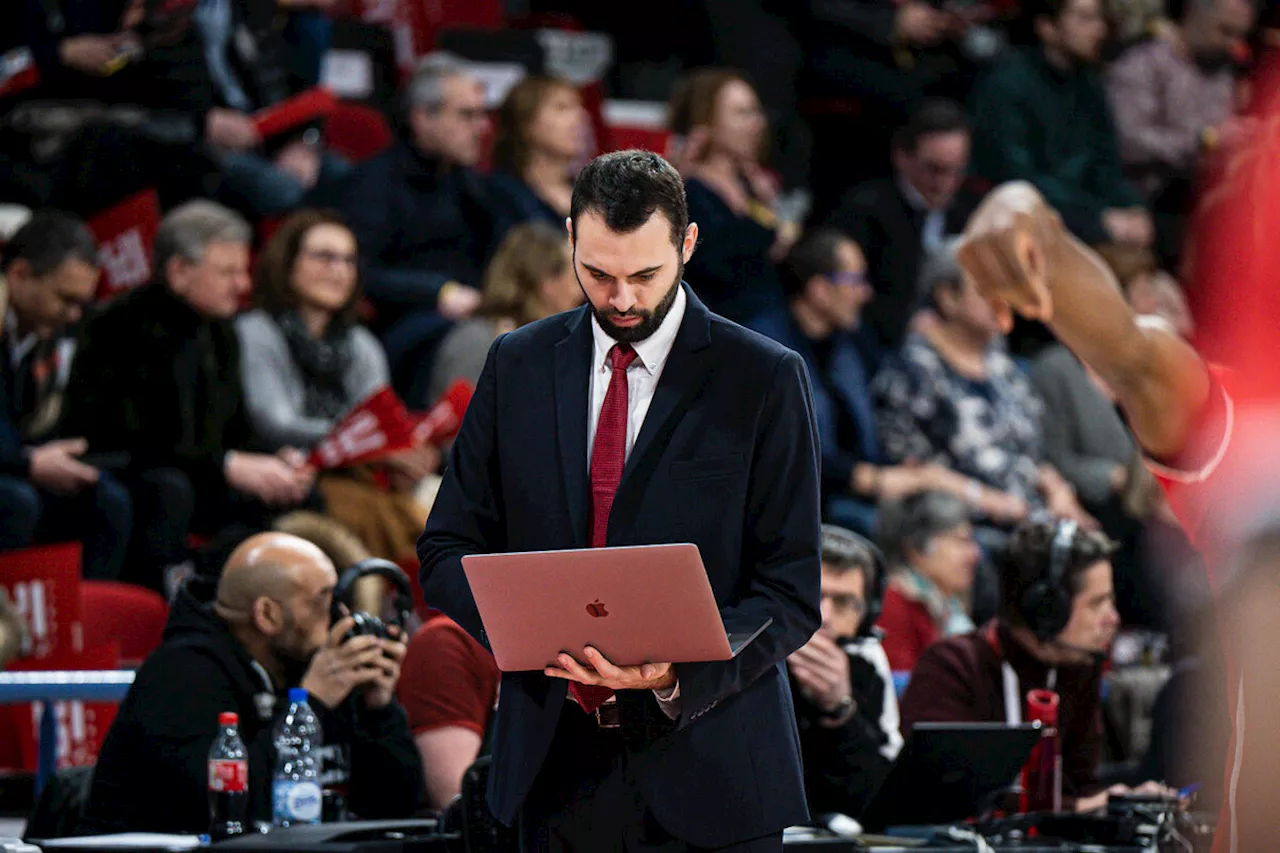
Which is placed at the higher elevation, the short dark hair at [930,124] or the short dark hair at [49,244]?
the short dark hair at [930,124]

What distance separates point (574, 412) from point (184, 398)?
3.80 meters

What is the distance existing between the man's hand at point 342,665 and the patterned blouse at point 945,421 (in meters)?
4.00

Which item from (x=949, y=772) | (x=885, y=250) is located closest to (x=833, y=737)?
(x=949, y=772)

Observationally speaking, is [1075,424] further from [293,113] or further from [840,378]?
[293,113]

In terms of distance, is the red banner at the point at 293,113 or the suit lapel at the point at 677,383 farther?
the red banner at the point at 293,113

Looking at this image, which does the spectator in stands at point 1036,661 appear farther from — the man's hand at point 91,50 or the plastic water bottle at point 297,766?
the man's hand at point 91,50

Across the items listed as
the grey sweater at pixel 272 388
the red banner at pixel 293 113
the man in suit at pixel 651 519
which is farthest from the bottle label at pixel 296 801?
the red banner at pixel 293 113

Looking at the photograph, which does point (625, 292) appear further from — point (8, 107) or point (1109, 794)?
point (8, 107)

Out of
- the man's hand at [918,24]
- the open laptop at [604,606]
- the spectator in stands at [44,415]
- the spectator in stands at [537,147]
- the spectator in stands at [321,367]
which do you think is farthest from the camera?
the man's hand at [918,24]

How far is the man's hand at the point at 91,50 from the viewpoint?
23.4ft

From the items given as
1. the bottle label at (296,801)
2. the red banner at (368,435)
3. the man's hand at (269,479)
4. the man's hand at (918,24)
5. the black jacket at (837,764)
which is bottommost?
the black jacket at (837,764)

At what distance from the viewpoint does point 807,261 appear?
318 inches

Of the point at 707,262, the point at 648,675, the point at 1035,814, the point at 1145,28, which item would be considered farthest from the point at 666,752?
the point at 1145,28

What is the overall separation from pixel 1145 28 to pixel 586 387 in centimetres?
890
